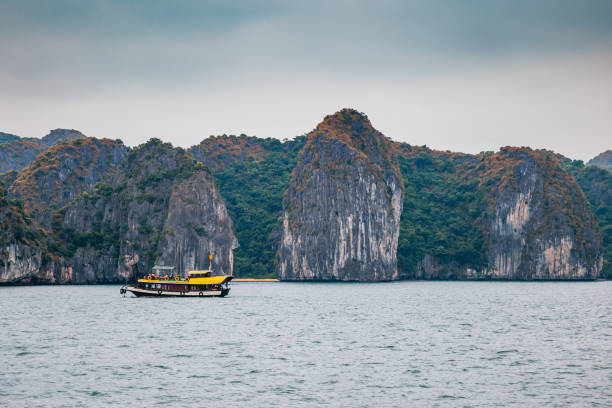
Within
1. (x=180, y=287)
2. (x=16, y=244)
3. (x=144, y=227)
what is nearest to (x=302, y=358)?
(x=180, y=287)

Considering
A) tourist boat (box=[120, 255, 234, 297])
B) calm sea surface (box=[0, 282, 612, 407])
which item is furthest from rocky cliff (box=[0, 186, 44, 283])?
calm sea surface (box=[0, 282, 612, 407])

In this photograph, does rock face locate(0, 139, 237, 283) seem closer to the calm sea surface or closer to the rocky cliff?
the rocky cliff

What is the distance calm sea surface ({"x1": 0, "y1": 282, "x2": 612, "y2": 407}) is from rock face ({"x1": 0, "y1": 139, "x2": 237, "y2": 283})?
285 ft

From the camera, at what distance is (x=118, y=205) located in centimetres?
18600

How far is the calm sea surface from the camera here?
3538 centimetres

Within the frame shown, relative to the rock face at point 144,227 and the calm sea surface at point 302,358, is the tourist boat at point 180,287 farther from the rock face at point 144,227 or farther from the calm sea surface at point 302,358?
the rock face at point 144,227

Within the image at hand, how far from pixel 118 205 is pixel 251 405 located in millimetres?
159765

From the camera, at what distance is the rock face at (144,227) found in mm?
171375

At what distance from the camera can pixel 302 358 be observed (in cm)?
4741

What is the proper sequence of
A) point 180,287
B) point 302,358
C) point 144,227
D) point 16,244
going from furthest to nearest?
point 144,227 → point 16,244 → point 180,287 → point 302,358

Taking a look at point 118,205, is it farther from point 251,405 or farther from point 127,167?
point 251,405

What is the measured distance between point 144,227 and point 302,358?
446ft

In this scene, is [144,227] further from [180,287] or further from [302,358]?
[302,358]

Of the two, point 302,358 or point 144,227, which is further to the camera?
point 144,227
